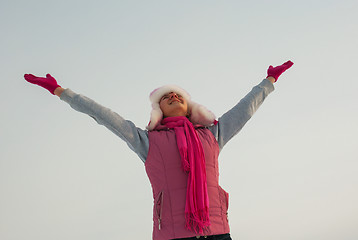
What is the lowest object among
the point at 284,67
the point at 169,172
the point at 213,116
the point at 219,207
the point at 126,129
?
the point at 219,207

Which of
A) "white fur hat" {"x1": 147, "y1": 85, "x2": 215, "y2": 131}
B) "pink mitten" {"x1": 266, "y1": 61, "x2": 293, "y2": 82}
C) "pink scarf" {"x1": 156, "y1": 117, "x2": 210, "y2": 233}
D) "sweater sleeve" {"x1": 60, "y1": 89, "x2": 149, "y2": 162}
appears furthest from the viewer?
"pink mitten" {"x1": 266, "y1": 61, "x2": 293, "y2": 82}

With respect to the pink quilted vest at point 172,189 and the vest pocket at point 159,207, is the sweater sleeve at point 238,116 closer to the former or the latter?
the pink quilted vest at point 172,189

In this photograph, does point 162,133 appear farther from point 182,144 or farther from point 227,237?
point 227,237

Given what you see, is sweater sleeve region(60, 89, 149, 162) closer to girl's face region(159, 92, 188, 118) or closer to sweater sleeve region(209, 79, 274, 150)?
girl's face region(159, 92, 188, 118)

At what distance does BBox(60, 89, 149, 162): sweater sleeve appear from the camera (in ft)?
9.30

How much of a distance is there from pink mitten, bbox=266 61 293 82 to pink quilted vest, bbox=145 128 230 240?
2.99ft

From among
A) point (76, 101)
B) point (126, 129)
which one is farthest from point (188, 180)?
point (76, 101)

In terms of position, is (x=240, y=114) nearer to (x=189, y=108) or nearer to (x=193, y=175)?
(x=189, y=108)

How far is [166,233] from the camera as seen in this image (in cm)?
269

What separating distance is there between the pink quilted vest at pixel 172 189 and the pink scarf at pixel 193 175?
0.14 feet

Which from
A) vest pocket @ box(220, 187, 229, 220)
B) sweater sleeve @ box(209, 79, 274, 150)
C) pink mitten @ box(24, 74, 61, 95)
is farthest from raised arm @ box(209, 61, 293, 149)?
pink mitten @ box(24, 74, 61, 95)

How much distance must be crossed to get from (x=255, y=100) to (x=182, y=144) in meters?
0.78

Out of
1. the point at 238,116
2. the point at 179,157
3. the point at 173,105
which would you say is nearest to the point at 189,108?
the point at 173,105

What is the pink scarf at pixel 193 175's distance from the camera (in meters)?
2.68
